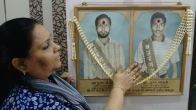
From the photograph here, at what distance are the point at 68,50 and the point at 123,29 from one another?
243 mm

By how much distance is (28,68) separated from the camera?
3.68 ft

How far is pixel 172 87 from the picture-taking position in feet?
4.53

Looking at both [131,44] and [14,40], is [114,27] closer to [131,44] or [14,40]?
[131,44]

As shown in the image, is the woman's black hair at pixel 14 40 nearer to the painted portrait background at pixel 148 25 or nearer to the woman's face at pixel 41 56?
the woman's face at pixel 41 56

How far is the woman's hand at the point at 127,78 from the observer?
51.5 inches

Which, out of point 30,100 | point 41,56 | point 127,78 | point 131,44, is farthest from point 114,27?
point 30,100

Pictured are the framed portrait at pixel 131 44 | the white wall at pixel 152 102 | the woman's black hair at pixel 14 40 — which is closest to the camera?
the woman's black hair at pixel 14 40

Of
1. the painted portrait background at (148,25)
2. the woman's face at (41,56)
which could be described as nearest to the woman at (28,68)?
the woman's face at (41,56)

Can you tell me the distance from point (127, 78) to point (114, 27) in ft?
0.71

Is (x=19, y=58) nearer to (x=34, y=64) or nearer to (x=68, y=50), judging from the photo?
(x=34, y=64)

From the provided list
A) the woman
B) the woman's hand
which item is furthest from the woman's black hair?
the woman's hand

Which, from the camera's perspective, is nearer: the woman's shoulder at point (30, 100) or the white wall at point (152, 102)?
the woman's shoulder at point (30, 100)

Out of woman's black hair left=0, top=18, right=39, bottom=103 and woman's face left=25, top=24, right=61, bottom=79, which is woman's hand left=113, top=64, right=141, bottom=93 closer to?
woman's face left=25, top=24, right=61, bottom=79

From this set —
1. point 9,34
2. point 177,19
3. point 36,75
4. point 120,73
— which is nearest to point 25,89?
point 36,75
